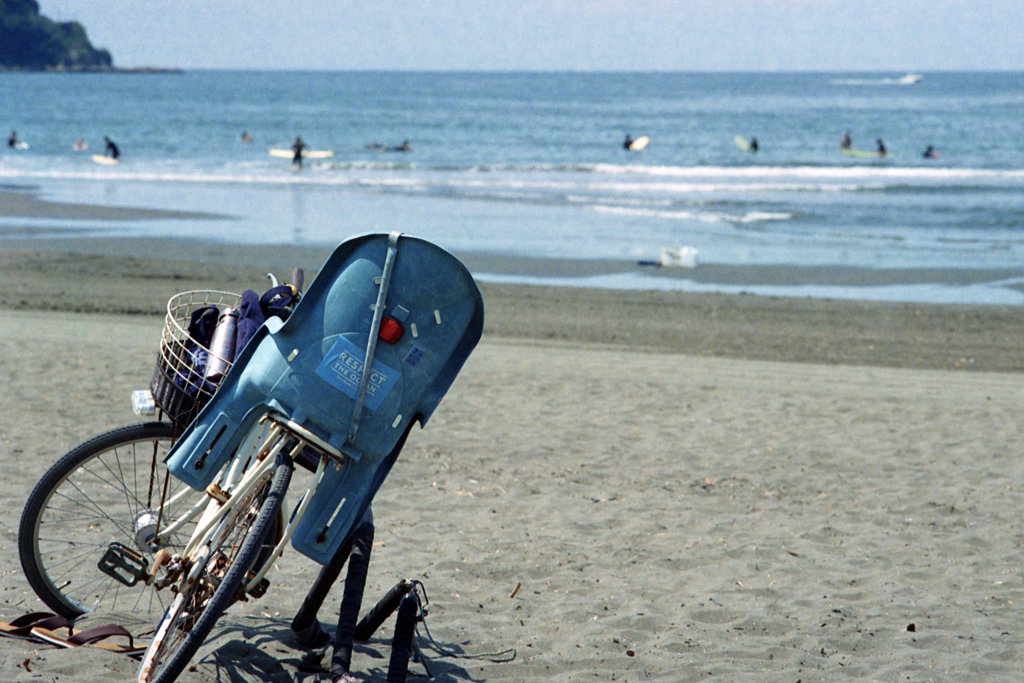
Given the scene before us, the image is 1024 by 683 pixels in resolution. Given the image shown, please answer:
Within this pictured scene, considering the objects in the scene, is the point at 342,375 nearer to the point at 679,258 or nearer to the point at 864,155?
the point at 679,258

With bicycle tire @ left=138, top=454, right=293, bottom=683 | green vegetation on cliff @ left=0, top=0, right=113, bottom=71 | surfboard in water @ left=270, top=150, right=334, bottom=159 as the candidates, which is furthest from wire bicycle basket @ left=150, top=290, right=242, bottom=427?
green vegetation on cliff @ left=0, top=0, right=113, bottom=71

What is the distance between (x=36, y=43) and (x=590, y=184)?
560 feet

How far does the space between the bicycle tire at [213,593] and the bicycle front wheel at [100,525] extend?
32 cm

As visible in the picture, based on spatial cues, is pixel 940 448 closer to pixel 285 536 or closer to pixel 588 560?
pixel 588 560

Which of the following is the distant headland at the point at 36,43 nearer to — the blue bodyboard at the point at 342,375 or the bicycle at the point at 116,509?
the bicycle at the point at 116,509

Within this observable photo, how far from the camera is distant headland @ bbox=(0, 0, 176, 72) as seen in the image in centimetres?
16812

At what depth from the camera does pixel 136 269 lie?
44.1 feet

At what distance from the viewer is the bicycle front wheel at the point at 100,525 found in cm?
324

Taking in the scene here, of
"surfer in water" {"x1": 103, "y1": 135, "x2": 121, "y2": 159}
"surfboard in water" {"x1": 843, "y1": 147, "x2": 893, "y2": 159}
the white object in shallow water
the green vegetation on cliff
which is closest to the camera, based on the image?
the white object in shallow water

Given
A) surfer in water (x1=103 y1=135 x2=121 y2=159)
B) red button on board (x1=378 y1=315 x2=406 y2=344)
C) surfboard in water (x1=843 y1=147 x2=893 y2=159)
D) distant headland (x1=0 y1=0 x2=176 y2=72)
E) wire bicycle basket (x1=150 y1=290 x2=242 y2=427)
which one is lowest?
surfer in water (x1=103 y1=135 x2=121 y2=159)

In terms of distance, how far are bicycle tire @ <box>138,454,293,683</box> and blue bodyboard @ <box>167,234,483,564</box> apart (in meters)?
0.13

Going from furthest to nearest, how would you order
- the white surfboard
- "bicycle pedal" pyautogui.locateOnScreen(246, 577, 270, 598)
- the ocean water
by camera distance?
the white surfboard, the ocean water, "bicycle pedal" pyautogui.locateOnScreen(246, 577, 270, 598)

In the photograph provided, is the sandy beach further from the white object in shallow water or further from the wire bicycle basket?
the white object in shallow water

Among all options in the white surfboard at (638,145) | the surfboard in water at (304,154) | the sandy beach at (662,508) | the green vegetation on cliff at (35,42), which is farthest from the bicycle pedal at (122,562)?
the green vegetation on cliff at (35,42)
